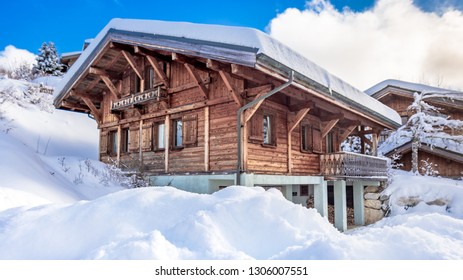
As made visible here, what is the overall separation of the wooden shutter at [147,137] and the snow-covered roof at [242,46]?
3.34 m

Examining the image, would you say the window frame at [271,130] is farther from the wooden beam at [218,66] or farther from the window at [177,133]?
the window at [177,133]

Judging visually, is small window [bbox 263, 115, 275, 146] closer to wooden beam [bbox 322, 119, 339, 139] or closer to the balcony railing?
wooden beam [bbox 322, 119, 339, 139]

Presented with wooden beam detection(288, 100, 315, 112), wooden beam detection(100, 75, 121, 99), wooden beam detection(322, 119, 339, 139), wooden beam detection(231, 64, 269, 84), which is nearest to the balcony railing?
wooden beam detection(322, 119, 339, 139)

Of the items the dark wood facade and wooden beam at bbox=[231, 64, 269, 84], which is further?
the dark wood facade

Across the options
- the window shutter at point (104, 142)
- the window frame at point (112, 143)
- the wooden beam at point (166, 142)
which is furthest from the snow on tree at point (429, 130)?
the window shutter at point (104, 142)

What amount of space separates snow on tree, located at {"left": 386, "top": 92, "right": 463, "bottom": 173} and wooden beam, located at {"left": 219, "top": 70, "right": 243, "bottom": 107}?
36.9 feet

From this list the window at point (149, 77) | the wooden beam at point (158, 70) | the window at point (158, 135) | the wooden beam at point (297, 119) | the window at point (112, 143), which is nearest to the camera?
the wooden beam at point (297, 119)

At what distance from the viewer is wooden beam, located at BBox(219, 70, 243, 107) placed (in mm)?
8164

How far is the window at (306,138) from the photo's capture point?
1134 cm

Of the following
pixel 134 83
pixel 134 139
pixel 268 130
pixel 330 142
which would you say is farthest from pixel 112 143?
pixel 330 142

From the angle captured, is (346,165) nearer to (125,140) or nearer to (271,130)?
(271,130)
